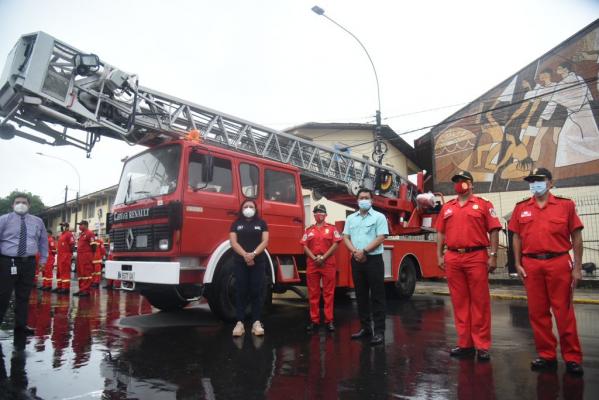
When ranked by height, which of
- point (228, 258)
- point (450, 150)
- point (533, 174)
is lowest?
point (228, 258)

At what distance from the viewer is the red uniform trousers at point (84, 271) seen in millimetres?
10391

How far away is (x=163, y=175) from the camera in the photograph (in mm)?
6348

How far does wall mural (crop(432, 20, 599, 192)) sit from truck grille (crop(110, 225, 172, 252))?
46.3ft

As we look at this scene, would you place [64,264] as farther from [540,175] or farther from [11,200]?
[11,200]

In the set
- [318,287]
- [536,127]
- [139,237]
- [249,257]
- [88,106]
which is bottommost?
[318,287]

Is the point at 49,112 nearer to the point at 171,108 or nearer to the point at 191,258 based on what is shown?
the point at 171,108

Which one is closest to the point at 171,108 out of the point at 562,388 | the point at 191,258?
the point at 191,258

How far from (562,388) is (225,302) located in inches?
162

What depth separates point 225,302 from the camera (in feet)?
20.5

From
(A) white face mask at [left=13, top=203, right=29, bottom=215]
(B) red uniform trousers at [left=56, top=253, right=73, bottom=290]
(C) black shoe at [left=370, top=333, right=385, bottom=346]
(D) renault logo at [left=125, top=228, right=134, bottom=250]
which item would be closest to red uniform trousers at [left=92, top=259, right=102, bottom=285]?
(B) red uniform trousers at [left=56, top=253, right=73, bottom=290]

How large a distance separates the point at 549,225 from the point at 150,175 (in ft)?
16.7

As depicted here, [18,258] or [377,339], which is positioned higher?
[18,258]

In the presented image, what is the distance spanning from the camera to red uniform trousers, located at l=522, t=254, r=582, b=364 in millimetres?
3875

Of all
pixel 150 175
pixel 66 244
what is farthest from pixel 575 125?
pixel 66 244
